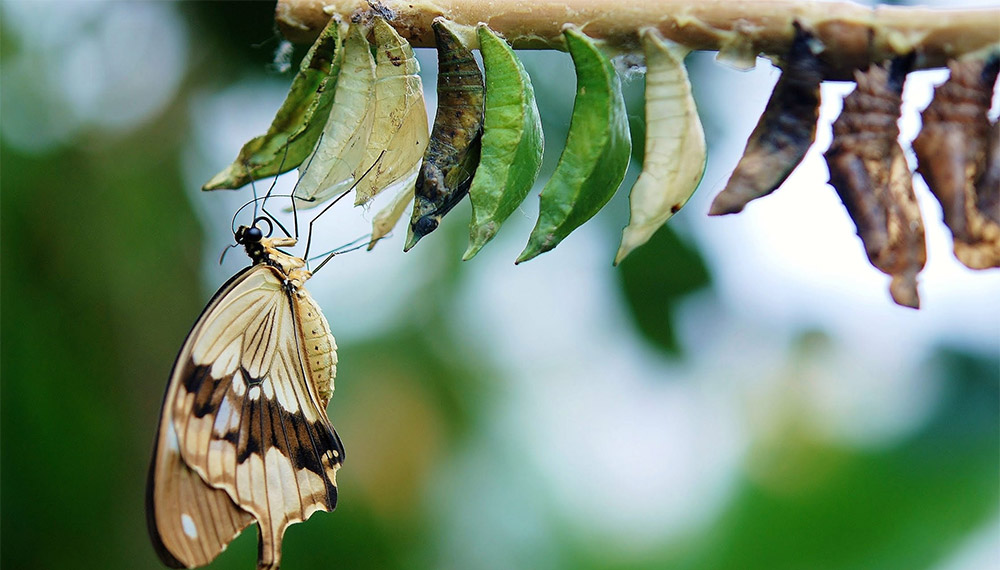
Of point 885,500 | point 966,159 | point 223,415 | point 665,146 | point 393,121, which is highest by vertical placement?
point 393,121

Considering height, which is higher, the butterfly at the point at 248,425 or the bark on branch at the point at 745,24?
the bark on branch at the point at 745,24

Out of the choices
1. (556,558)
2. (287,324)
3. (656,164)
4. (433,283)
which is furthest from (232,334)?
(556,558)

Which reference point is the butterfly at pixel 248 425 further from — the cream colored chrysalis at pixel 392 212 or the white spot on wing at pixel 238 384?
the cream colored chrysalis at pixel 392 212

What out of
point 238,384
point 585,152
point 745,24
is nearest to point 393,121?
point 585,152

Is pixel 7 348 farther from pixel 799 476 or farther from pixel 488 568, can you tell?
pixel 799 476

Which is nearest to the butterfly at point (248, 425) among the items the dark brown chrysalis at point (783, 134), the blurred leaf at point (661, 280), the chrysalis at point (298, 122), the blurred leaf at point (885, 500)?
the chrysalis at point (298, 122)

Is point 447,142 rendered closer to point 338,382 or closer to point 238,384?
point 238,384

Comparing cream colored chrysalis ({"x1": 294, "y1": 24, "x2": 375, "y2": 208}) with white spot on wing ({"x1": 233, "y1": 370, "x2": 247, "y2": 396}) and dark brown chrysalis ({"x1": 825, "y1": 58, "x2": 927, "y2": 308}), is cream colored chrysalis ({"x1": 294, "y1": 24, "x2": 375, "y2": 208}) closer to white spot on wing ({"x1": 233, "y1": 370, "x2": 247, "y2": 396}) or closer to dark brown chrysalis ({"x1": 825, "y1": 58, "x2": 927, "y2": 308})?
white spot on wing ({"x1": 233, "y1": 370, "x2": 247, "y2": 396})
